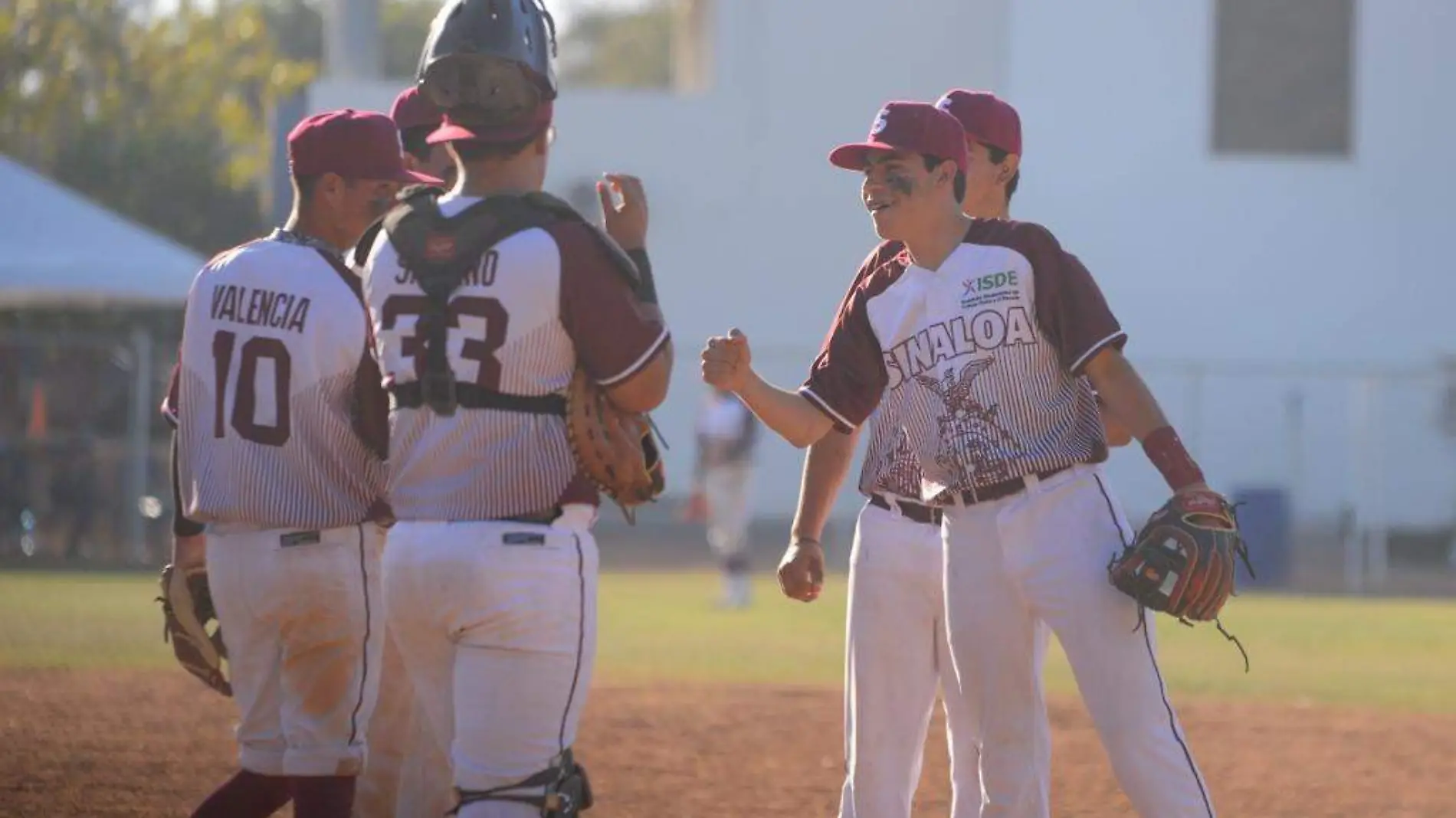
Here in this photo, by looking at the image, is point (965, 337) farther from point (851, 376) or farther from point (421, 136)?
point (421, 136)

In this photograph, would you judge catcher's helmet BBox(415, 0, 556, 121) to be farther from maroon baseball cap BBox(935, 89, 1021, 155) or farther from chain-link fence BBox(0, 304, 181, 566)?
chain-link fence BBox(0, 304, 181, 566)

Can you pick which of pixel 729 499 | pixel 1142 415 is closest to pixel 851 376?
pixel 1142 415

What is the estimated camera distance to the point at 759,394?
5895 millimetres

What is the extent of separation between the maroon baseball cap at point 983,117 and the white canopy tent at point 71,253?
14012 millimetres

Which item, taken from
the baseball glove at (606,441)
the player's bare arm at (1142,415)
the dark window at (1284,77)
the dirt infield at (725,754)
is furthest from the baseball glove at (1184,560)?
the dark window at (1284,77)

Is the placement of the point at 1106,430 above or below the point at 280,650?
above

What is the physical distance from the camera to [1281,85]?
28172 mm

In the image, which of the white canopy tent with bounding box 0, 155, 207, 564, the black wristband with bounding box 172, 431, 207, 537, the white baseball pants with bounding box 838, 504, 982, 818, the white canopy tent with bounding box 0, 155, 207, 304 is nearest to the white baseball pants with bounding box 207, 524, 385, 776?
the black wristband with bounding box 172, 431, 207, 537

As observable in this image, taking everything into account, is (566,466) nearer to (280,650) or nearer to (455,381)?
(455,381)

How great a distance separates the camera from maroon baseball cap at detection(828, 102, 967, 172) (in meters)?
5.73

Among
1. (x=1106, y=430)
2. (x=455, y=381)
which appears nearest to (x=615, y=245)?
(x=455, y=381)

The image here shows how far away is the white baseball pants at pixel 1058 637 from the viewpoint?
5.36 meters

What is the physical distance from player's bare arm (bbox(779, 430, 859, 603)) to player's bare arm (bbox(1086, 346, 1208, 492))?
3.05 ft

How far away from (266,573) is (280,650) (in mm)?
247
